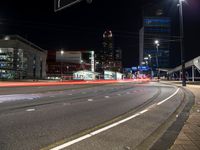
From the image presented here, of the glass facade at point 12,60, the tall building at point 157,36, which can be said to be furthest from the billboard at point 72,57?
the tall building at point 157,36

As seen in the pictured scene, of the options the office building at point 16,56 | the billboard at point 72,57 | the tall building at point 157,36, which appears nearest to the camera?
the office building at point 16,56

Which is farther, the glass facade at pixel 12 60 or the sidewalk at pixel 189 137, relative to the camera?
the glass facade at pixel 12 60

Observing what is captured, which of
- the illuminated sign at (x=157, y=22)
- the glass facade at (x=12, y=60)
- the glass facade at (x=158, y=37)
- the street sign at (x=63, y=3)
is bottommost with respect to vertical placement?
the street sign at (x=63, y=3)

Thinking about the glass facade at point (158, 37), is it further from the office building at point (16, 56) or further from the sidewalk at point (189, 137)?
the sidewalk at point (189, 137)

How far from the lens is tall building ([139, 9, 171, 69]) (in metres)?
168

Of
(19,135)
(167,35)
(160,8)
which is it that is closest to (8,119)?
(19,135)

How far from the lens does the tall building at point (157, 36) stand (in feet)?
550

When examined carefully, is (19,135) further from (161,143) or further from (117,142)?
(161,143)

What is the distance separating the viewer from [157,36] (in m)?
169

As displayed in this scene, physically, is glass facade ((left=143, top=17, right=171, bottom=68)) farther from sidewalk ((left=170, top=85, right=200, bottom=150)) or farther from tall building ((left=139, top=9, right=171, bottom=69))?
sidewalk ((left=170, top=85, right=200, bottom=150))

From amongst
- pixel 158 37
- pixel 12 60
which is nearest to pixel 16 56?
pixel 12 60

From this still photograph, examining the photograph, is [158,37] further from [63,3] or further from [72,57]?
[63,3]

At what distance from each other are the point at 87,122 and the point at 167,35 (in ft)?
551

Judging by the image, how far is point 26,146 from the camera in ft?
19.5
